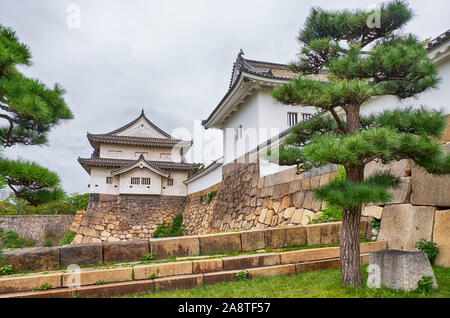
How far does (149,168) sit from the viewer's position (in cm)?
1881

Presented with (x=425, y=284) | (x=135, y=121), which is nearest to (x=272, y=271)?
(x=425, y=284)

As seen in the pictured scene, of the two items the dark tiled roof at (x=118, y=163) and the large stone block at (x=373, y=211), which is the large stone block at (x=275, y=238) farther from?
the dark tiled roof at (x=118, y=163)

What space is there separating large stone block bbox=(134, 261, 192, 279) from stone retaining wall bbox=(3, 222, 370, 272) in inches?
33.8

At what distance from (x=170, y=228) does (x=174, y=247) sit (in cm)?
1374

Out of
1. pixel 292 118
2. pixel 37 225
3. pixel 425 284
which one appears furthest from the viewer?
pixel 37 225

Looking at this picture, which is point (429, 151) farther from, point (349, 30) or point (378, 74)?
point (349, 30)

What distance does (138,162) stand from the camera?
1847cm

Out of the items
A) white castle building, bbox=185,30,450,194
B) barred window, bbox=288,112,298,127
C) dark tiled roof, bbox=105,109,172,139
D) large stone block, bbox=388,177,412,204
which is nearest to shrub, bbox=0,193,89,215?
dark tiled roof, bbox=105,109,172,139

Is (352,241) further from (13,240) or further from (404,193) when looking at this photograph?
(13,240)

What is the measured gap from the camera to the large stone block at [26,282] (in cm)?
412

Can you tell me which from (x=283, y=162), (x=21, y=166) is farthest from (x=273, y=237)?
(x=21, y=166)

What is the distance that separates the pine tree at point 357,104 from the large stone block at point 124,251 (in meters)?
3.17

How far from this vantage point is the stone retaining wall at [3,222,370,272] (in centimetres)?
509

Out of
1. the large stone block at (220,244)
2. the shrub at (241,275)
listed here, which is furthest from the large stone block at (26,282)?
the shrub at (241,275)
